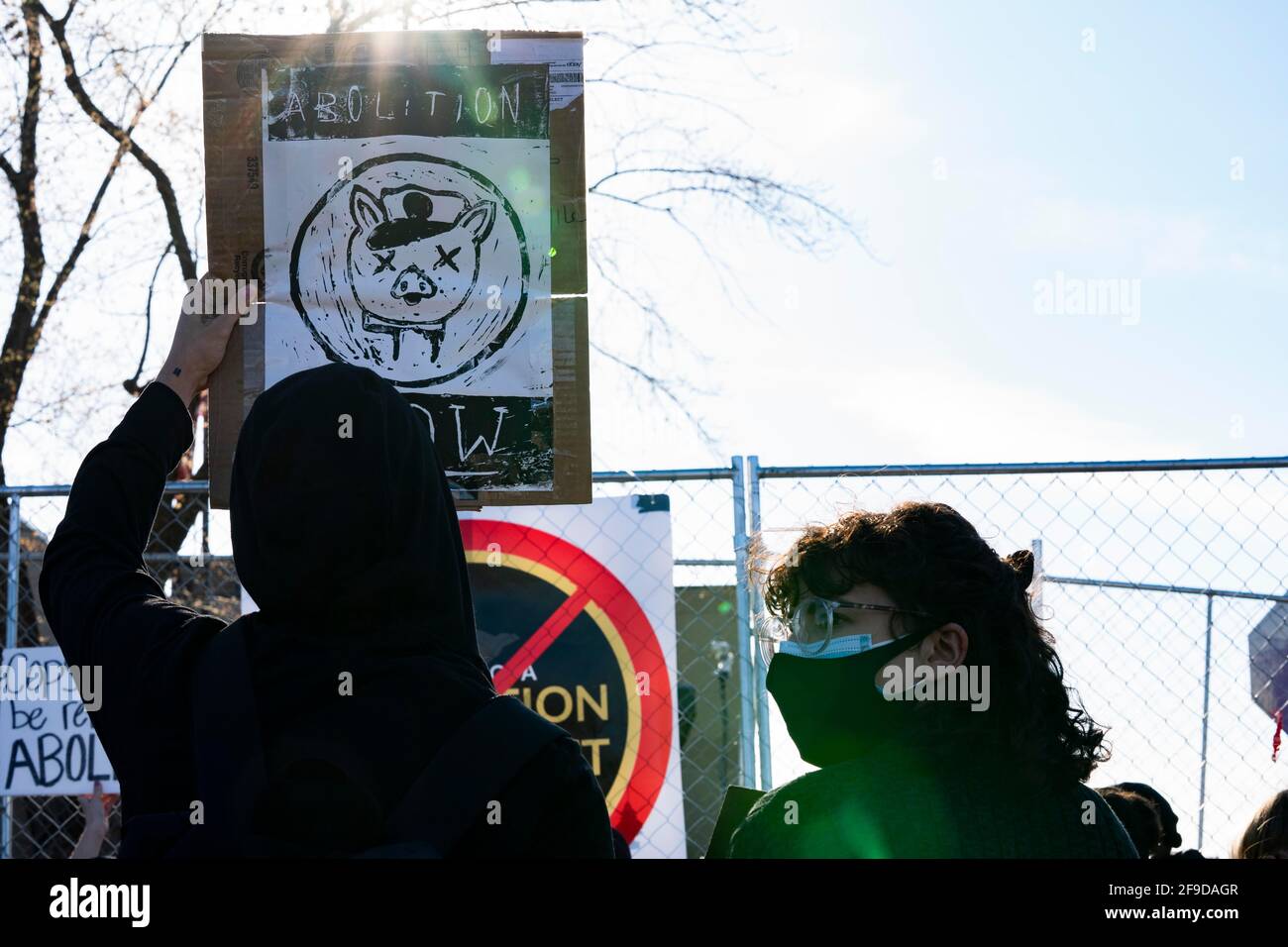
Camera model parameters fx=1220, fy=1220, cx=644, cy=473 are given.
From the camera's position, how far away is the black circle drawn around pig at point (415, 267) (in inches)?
103

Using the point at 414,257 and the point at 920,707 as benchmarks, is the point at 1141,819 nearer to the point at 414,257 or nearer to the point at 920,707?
the point at 920,707

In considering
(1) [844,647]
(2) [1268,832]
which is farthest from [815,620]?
(2) [1268,832]

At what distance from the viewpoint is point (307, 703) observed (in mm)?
1581

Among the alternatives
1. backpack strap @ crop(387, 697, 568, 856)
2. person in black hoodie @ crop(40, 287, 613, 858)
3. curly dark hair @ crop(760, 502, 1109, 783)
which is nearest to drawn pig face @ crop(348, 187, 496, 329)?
person in black hoodie @ crop(40, 287, 613, 858)

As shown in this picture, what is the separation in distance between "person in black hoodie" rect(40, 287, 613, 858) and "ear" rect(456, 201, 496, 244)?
0.92 m

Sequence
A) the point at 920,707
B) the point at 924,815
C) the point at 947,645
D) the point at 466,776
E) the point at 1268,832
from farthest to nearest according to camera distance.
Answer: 1. the point at 1268,832
2. the point at 947,645
3. the point at 920,707
4. the point at 924,815
5. the point at 466,776

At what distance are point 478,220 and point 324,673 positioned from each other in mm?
1325

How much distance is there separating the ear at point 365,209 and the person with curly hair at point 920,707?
1155mm

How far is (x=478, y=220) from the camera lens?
2.65m

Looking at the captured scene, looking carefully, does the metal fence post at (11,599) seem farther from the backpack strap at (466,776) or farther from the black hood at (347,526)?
the backpack strap at (466,776)

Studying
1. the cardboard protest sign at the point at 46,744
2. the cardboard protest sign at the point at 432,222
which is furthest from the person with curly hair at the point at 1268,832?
the cardboard protest sign at the point at 46,744

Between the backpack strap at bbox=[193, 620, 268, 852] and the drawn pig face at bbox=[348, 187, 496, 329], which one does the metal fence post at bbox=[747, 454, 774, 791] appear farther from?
the backpack strap at bbox=[193, 620, 268, 852]
